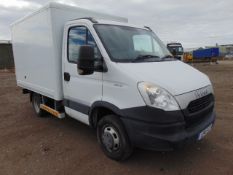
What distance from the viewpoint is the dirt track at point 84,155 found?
11.6 feet

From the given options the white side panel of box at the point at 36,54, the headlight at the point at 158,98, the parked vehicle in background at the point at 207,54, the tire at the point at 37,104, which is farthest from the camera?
the parked vehicle in background at the point at 207,54

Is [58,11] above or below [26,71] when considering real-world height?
above

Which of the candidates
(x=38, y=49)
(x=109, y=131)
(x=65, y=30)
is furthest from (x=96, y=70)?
(x=38, y=49)

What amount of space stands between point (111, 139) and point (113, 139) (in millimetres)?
40

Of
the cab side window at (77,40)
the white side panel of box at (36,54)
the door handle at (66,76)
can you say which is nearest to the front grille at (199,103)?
the cab side window at (77,40)

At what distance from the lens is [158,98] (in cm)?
302

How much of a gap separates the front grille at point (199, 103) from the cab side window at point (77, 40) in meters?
1.78

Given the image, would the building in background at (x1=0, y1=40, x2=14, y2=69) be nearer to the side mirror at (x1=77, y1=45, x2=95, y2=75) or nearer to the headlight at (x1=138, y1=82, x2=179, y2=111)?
the side mirror at (x1=77, y1=45, x2=95, y2=75)

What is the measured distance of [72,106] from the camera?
4.48m

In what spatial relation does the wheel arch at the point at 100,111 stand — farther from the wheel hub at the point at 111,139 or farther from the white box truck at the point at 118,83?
the wheel hub at the point at 111,139

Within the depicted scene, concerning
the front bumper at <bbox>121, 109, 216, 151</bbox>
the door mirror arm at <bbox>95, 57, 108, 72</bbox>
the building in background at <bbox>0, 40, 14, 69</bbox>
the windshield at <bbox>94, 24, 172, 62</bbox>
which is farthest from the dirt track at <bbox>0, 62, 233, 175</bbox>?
the building in background at <bbox>0, 40, 14, 69</bbox>

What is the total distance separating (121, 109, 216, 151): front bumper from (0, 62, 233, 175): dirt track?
620 mm

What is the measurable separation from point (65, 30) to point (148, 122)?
2.54 m

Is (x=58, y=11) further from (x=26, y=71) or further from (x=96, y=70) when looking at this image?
(x=26, y=71)
